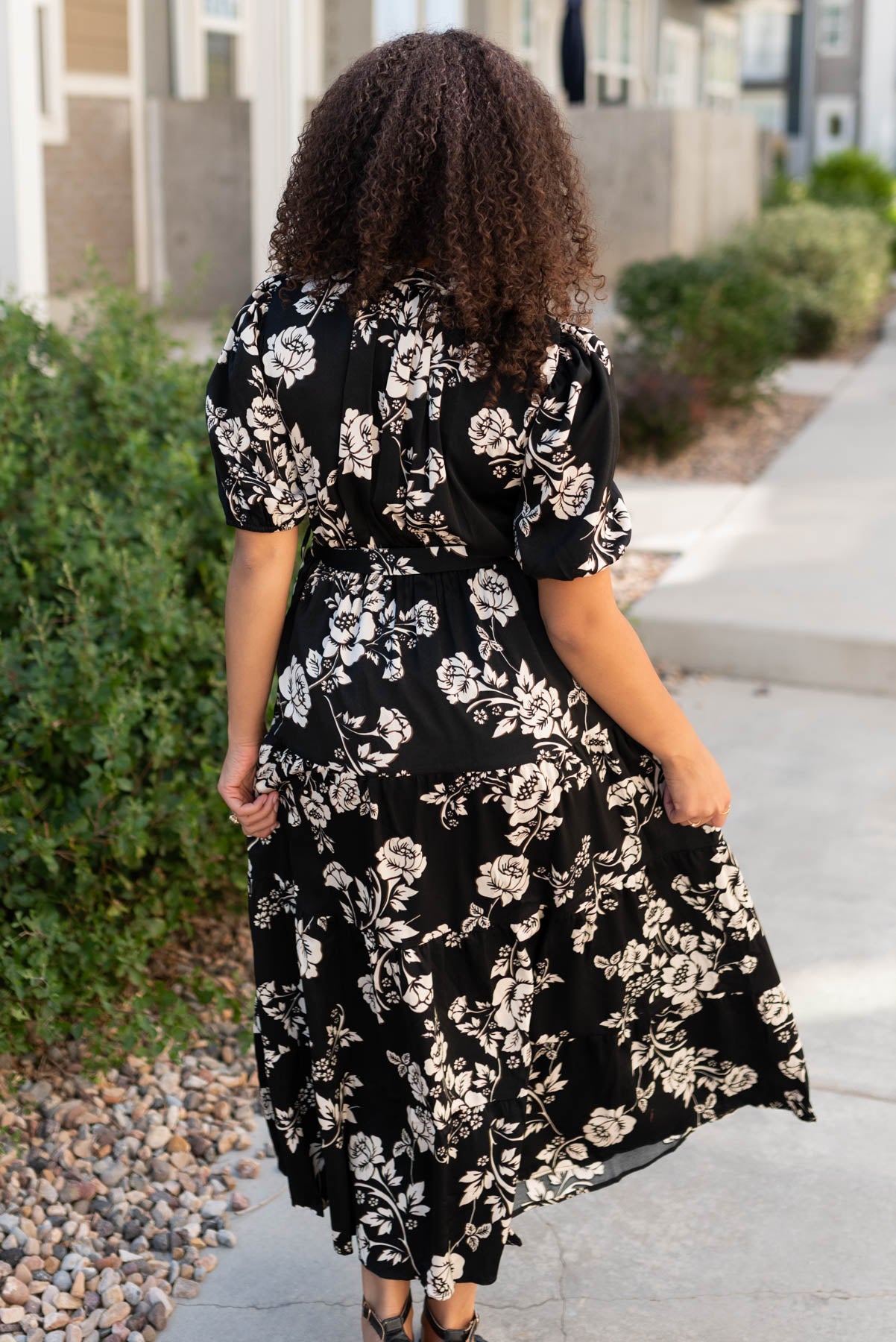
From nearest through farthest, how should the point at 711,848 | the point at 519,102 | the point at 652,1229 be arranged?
1. the point at 519,102
2. the point at 711,848
3. the point at 652,1229

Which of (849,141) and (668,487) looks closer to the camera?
(668,487)

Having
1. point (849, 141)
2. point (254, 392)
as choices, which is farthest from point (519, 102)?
point (849, 141)

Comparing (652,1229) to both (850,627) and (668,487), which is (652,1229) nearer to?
(850,627)

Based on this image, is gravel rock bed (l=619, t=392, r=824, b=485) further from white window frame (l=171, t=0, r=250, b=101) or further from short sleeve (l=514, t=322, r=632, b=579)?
short sleeve (l=514, t=322, r=632, b=579)

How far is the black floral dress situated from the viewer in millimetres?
1686

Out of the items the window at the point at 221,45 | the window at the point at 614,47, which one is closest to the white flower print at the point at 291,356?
the window at the point at 221,45

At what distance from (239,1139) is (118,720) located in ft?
2.79

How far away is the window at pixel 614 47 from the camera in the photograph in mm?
17750

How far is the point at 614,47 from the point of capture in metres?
18.3

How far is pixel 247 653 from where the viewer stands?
185cm

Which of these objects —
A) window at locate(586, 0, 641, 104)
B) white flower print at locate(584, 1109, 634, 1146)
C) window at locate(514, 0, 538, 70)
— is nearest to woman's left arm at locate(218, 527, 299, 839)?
white flower print at locate(584, 1109, 634, 1146)

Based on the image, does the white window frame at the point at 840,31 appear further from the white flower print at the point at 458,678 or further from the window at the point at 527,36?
the white flower print at the point at 458,678

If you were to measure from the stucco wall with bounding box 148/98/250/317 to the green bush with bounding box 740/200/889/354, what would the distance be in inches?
199

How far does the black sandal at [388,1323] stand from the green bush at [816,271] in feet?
39.1
